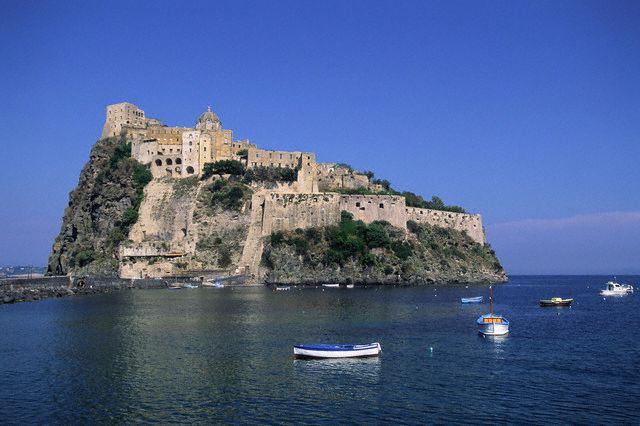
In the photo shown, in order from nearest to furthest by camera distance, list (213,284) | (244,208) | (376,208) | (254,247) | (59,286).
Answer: (59,286), (213,284), (254,247), (244,208), (376,208)

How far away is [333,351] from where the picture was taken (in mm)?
26500

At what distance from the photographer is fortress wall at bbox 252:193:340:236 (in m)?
69.8

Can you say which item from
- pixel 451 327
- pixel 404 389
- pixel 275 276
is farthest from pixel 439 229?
pixel 404 389

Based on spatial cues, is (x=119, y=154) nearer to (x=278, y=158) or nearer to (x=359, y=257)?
(x=278, y=158)

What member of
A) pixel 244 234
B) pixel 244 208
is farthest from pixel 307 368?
pixel 244 208

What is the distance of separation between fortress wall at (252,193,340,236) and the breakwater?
40.8ft

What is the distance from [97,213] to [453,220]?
4357 cm

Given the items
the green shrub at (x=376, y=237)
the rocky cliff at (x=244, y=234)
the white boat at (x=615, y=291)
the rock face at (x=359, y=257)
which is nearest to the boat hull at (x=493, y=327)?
the rock face at (x=359, y=257)

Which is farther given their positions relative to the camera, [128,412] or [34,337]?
[34,337]

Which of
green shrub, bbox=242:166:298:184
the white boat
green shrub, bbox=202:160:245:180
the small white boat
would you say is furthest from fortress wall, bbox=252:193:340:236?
the white boat

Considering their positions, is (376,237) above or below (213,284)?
above

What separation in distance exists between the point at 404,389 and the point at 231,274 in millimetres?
48325

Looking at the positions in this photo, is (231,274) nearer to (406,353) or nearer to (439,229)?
(439,229)

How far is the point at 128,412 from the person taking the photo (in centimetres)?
1847
